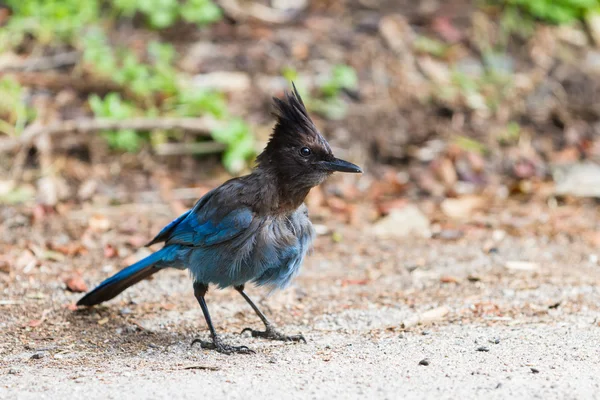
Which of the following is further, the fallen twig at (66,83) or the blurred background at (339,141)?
the fallen twig at (66,83)

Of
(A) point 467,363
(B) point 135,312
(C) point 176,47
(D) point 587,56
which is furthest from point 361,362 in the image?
(D) point 587,56

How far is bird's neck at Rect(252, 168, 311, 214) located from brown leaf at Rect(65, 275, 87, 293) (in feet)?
5.03

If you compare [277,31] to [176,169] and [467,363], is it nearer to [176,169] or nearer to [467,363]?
[176,169]

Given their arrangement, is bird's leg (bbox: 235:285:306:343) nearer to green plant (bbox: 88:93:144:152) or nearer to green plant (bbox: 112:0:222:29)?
green plant (bbox: 88:93:144:152)

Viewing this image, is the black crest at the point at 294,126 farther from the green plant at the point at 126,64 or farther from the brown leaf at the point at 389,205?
the green plant at the point at 126,64

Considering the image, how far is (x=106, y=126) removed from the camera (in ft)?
26.3

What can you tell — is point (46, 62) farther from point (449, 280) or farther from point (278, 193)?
point (449, 280)

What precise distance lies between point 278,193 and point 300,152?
27 cm

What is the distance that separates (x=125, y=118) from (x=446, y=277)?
136 inches

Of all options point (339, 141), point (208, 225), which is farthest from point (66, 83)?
point (208, 225)

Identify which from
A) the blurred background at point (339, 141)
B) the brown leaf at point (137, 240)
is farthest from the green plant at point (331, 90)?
the brown leaf at point (137, 240)

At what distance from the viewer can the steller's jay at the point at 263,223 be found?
197 inches

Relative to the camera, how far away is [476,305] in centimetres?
559

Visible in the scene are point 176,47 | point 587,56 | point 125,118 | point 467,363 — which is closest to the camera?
point 467,363
